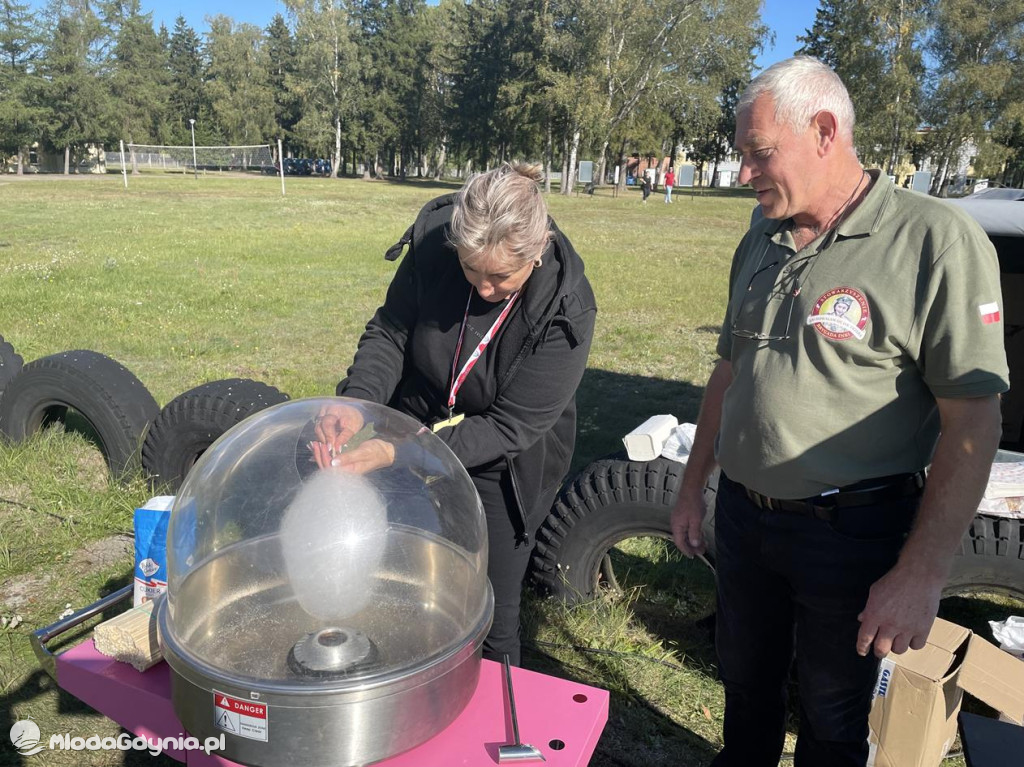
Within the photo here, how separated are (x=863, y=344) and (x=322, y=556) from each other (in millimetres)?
1249

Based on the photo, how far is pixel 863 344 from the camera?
183cm

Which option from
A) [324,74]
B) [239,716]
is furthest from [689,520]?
[324,74]

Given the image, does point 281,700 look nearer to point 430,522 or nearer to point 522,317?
point 430,522

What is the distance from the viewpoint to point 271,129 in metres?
71.8

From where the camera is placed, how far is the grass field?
127 inches

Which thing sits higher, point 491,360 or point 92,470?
point 491,360

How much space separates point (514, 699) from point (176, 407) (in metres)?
2.95

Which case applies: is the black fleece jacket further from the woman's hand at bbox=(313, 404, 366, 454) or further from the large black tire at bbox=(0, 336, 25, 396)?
the large black tire at bbox=(0, 336, 25, 396)

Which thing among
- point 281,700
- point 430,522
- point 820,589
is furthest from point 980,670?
point 281,700

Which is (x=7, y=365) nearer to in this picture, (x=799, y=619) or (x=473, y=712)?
(x=473, y=712)

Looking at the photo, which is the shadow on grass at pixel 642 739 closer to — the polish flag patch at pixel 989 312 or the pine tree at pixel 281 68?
the polish flag patch at pixel 989 312

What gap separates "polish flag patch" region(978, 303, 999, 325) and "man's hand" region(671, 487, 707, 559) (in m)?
A: 1.05

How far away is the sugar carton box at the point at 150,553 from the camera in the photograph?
2312 mm

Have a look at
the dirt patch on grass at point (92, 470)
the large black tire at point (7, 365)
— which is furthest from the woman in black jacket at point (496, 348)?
the large black tire at point (7, 365)
